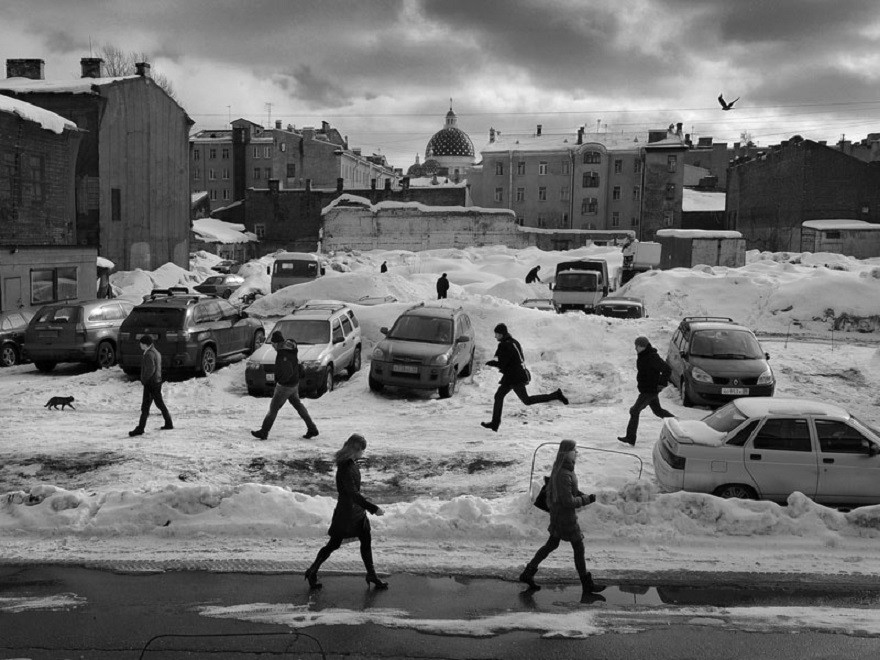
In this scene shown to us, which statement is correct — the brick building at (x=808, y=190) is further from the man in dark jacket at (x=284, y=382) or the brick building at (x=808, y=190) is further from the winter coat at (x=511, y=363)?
the man in dark jacket at (x=284, y=382)

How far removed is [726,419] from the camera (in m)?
10.0

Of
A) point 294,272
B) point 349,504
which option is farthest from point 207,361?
point 294,272

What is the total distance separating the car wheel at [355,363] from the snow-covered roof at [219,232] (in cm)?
4968

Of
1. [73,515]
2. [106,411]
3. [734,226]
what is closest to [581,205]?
[734,226]

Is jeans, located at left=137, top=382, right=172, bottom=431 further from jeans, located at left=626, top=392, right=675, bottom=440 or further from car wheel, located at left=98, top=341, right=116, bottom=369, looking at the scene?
jeans, located at left=626, top=392, right=675, bottom=440

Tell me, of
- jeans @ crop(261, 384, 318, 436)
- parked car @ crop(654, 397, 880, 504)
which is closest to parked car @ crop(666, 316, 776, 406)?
parked car @ crop(654, 397, 880, 504)

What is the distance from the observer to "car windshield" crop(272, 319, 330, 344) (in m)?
16.5

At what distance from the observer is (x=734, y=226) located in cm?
6981

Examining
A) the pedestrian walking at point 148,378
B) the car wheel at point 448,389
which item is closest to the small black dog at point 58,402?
the pedestrian walking at point 148,378

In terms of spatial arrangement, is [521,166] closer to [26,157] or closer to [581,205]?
[581,205]

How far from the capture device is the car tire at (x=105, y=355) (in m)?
18.3

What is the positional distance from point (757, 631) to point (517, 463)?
4875mm

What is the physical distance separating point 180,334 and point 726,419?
11099mm

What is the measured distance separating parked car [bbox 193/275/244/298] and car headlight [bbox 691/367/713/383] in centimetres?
2845
